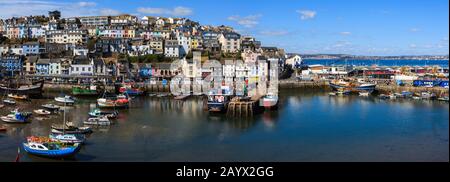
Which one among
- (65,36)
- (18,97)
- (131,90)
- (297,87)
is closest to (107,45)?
(65,36)

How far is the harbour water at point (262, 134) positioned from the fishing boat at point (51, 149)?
0.13 m

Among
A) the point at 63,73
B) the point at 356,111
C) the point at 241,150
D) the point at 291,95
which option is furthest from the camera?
the point at 63,73

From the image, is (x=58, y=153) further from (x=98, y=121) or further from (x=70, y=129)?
(x=98, y=121)

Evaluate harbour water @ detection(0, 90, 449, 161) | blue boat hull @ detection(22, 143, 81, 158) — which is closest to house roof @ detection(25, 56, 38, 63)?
harbour water @ detection(0, 90, 449, 161)

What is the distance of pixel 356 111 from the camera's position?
1516cm

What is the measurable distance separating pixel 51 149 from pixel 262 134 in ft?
15.1

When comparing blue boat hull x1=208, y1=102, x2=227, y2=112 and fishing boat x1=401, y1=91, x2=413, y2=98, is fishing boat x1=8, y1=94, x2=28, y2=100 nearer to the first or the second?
blue boat hull x1=208, y1=102, x2=227, y2=112

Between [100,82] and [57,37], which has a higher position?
[57,37]

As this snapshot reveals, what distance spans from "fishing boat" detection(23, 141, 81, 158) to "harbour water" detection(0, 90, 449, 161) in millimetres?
131

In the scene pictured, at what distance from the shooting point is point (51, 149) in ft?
28.4

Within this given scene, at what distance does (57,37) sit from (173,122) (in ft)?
68.9

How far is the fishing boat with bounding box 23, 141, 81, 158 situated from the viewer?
8570 millimetres
